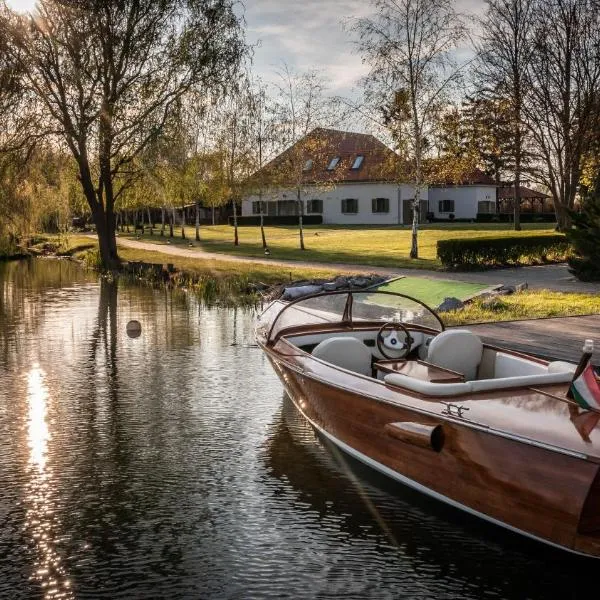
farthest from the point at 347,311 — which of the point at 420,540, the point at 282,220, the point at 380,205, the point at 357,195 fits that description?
the point at 282,220

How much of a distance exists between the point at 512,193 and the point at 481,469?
62.7m

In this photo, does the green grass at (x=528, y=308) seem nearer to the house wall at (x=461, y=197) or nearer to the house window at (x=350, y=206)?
the house window at (x=350, y=206)

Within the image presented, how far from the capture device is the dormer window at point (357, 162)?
56641 mm

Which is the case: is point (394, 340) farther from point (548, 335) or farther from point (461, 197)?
point (461, 197)

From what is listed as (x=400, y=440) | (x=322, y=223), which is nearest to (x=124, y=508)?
(x=400, y=440)

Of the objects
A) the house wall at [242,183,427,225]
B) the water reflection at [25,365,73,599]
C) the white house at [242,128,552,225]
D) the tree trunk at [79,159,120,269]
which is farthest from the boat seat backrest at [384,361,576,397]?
the house wall at [242,183,427,225]

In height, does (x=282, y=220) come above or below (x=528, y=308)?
above

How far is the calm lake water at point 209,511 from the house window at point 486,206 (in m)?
49.8

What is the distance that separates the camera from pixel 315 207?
58656 mm

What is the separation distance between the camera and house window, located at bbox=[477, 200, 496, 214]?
2344 inches

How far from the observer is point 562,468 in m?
5.36

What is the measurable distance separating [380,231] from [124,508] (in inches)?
1571

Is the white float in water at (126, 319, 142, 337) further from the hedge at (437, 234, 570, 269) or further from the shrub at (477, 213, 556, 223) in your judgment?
the shrub at (477, 213, 556, 223)

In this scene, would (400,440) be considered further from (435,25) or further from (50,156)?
(50,156)
